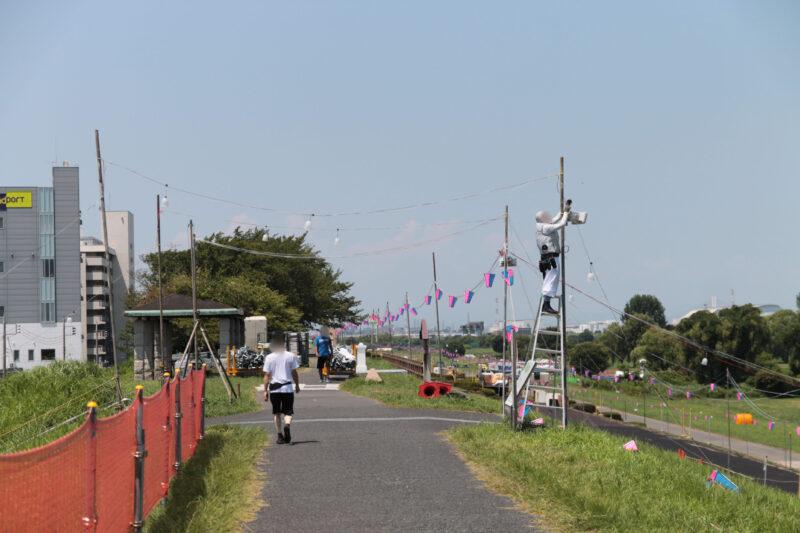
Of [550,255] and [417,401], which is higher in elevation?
[550,255]

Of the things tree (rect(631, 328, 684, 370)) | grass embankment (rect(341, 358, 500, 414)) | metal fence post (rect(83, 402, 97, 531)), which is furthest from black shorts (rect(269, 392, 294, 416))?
tree (rect(631, 328, 684, 370))

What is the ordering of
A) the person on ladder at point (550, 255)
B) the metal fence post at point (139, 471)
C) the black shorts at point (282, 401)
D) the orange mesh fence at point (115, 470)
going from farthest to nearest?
1. the person on ladder at point (550, 255)
2. the black shorts at point (282, 401)
3. the metal fence post at point (139, 471)
4. the orange mesh fence at point (115, 470)

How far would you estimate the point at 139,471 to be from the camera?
6.82m

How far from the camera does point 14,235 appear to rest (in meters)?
97.8

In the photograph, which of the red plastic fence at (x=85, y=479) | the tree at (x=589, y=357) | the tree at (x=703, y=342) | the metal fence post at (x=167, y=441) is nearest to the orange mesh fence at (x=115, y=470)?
the red plastic fence at (x=85, y=479)

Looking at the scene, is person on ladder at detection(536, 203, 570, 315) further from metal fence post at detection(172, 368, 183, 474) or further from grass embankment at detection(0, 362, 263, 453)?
grass embankment at detection(0, 362, 263, 453)

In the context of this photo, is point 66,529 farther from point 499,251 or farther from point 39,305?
point 39,305

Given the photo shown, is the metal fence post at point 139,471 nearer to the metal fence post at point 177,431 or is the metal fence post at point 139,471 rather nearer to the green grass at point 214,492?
the green grass at point 214,492

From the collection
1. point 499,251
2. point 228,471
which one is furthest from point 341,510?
point 499,251

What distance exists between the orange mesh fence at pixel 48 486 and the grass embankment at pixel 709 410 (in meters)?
42.7

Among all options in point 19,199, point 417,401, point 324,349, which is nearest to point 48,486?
point 417,401

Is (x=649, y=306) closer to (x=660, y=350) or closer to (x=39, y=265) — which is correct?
(x=660, y=350)

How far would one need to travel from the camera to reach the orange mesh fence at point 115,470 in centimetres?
571

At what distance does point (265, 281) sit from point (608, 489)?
5951 cm
